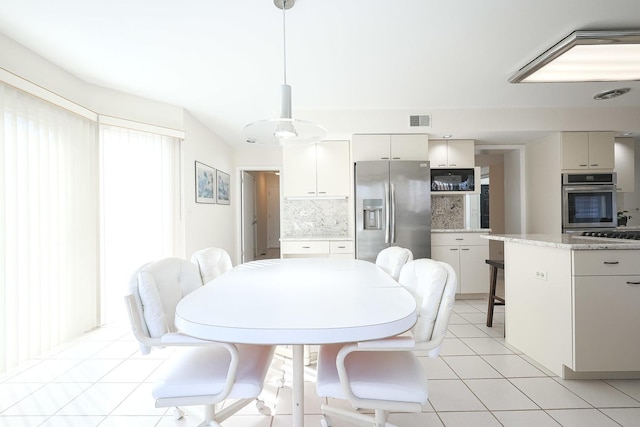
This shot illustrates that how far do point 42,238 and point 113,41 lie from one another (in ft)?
5.50

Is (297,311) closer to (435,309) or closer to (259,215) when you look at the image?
(435,309)

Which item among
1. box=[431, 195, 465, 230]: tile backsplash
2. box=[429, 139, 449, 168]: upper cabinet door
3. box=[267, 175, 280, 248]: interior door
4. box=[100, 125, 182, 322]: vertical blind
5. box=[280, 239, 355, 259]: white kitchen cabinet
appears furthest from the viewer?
box=[267, 175, 280, 248]: interior door

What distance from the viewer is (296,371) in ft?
4.13

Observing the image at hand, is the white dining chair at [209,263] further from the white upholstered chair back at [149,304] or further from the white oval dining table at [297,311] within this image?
the white upholstered chair back at [149,304]

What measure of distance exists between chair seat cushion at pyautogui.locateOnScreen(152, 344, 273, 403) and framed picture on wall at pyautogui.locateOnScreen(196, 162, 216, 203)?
3017 millimetres

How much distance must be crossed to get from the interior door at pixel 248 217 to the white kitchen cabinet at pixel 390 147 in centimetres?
273

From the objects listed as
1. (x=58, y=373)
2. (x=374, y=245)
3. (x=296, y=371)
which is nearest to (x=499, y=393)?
(x=296, y=371)

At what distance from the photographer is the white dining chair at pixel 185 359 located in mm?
1135

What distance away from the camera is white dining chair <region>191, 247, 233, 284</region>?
1936 millimetres

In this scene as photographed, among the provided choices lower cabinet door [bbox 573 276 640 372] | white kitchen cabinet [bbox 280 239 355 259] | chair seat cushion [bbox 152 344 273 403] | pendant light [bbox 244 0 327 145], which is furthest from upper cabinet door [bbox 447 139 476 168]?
chair seat cushion [bbox 152 344 273 403]

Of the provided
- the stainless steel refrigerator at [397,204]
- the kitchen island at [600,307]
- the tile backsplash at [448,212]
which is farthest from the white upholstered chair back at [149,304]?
the tile backsplash at [448,212]

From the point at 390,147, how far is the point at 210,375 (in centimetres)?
334

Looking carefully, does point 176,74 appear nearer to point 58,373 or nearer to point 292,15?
point 292,15

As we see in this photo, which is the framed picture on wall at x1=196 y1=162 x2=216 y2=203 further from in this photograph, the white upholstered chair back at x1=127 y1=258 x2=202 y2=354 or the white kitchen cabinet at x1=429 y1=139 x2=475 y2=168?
the white kitchen cabinet at x1=429 y1=139 x2=475 y2=168
